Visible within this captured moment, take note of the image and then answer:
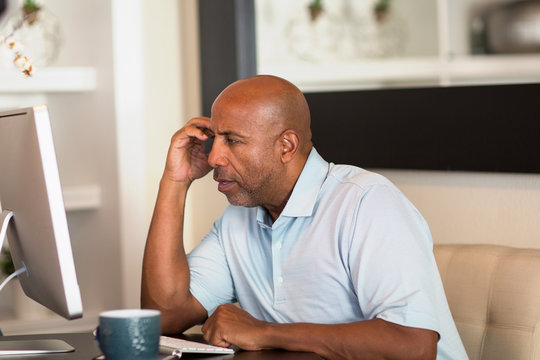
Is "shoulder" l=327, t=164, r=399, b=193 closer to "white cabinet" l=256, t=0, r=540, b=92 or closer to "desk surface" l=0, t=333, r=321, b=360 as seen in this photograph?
"desk surface" l=0, t=333, r=321, b=360

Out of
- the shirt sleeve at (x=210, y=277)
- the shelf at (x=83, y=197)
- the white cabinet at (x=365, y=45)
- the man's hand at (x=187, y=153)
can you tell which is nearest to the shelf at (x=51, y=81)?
the shelf at (x=83, y=197)

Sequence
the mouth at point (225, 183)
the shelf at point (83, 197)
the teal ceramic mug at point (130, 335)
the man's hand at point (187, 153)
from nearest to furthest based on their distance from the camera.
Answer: the teal ceramic mug at point (130, 335), the mouth at point (225, 183), the man's hand at point (187, 153), the shelf at point (83, 197)

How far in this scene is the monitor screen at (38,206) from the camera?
3.86 ft

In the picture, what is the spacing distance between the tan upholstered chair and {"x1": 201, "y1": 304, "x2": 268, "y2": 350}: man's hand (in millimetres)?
459

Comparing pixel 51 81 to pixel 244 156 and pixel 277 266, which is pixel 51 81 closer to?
pixel 244 156

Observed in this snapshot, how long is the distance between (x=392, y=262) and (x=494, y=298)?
12.6 inches

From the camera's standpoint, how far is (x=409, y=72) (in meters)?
2.38

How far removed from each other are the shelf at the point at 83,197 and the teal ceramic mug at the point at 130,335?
5.17 ft

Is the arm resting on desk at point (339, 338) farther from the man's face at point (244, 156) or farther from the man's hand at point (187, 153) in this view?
the man's hand at point (187, 153)

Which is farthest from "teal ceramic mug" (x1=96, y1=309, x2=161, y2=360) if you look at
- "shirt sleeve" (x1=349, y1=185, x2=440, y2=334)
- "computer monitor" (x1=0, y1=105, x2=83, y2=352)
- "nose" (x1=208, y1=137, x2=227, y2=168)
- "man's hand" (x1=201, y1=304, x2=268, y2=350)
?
"nose" (x1=208, y1=137, x2=227, y2=168)

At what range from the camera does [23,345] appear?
1378 millimetres

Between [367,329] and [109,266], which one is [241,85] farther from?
[109,266]

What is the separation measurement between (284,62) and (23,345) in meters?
1.47

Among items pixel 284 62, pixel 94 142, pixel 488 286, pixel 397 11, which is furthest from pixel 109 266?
pixel 488 286
